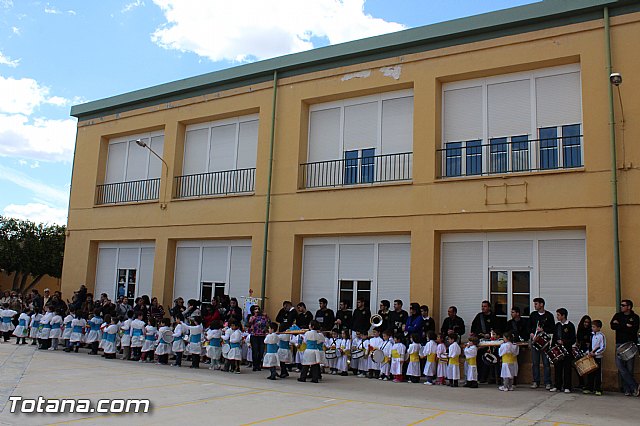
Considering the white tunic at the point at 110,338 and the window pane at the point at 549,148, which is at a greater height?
the window pane at the point at 549,148

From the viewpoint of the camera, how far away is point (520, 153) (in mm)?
15875

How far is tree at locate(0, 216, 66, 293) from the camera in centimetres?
3797

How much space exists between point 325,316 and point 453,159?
5529mm

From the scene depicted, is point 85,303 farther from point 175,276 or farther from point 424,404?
point 424,404

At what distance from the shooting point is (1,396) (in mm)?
10781

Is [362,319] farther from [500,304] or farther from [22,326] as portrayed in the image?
[22,326]

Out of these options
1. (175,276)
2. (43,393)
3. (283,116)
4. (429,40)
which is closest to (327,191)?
(283,116)

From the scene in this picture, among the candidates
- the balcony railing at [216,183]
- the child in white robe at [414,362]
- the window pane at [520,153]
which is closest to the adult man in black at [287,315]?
the child in white robe at [414,362]

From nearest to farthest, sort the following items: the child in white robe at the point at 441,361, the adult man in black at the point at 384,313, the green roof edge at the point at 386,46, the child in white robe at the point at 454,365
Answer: the child in white robe at the point at 454,365, the child in white robe at the point at 441,361, the green roof edge at the point at 386,46, the adult man in black at the point at 384,313

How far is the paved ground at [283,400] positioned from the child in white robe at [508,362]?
420 millimetres

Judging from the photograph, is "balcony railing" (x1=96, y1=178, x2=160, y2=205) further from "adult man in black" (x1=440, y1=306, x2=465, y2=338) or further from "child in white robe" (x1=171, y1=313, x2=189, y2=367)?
"adult man in black" (x1=440, y1=306, x2=465, y2=338)

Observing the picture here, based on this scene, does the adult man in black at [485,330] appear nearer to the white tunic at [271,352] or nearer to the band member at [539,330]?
the band member at [539,330]

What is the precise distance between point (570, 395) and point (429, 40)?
987cm

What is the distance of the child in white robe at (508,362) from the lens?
532 inches
